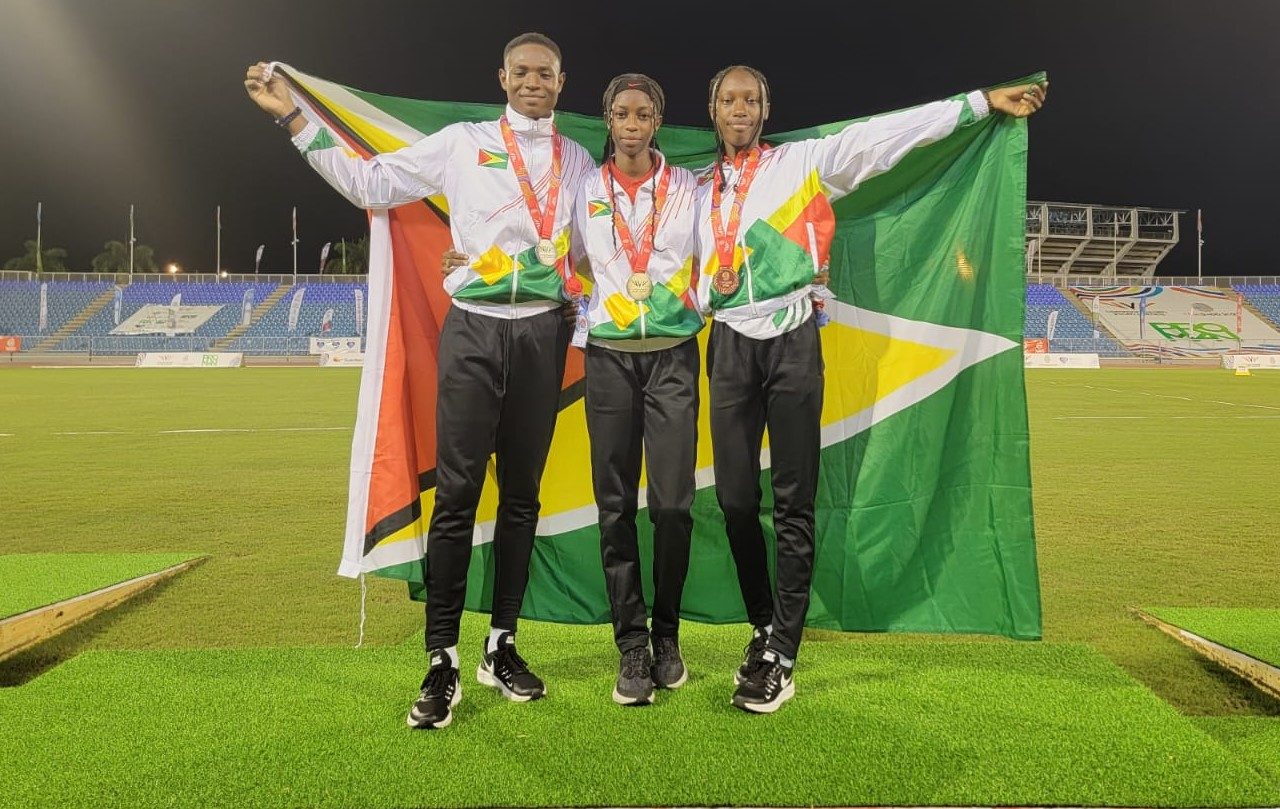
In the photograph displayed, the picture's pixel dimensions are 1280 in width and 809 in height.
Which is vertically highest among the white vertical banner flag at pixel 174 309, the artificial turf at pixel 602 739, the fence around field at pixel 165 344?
the white vertical banner flag at pixel 174 309

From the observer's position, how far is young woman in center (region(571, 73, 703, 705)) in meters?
2.65

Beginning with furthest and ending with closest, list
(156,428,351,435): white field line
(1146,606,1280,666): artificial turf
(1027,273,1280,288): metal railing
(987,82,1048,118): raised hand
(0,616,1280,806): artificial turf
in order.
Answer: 1. (1027,273,1280,288): metal railing
2. (156,428,351,435): white field line
3. (1146,606,1280,666): artificial turf
4. (987,82,1048,118): raised hand
5. (0,616,1280,806): artificial turf

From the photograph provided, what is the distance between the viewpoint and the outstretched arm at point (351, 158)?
2.83 m

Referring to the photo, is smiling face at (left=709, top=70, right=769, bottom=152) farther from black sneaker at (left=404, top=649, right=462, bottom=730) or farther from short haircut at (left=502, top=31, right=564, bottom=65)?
black sneaker at (left=404, top=649, right=462, bottom=730)

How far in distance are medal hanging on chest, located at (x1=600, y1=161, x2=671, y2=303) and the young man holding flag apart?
0.17m

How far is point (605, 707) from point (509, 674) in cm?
33

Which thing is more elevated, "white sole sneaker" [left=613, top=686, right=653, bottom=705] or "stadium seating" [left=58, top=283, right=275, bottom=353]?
"stadium seating" [left=58, top=283, right=275, bottom=353]

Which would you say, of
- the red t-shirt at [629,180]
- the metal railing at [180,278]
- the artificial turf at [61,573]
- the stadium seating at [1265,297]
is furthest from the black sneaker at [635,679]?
the stadium seating at [1265,297]

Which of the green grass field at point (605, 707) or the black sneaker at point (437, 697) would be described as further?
the black sneaker at point (437, 697)

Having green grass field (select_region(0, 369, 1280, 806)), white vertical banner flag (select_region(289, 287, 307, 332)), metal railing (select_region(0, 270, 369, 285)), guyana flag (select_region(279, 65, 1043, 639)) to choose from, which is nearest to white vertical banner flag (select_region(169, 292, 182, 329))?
metal railing (select_region(0, 270, 369, 285))

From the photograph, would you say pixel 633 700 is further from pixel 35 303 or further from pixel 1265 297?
pixel 1265 297

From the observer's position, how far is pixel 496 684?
2.77 m

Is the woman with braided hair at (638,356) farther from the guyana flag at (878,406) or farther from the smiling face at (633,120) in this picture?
the guyana flag at (878,406)

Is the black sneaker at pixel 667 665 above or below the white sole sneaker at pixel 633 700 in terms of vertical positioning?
above
